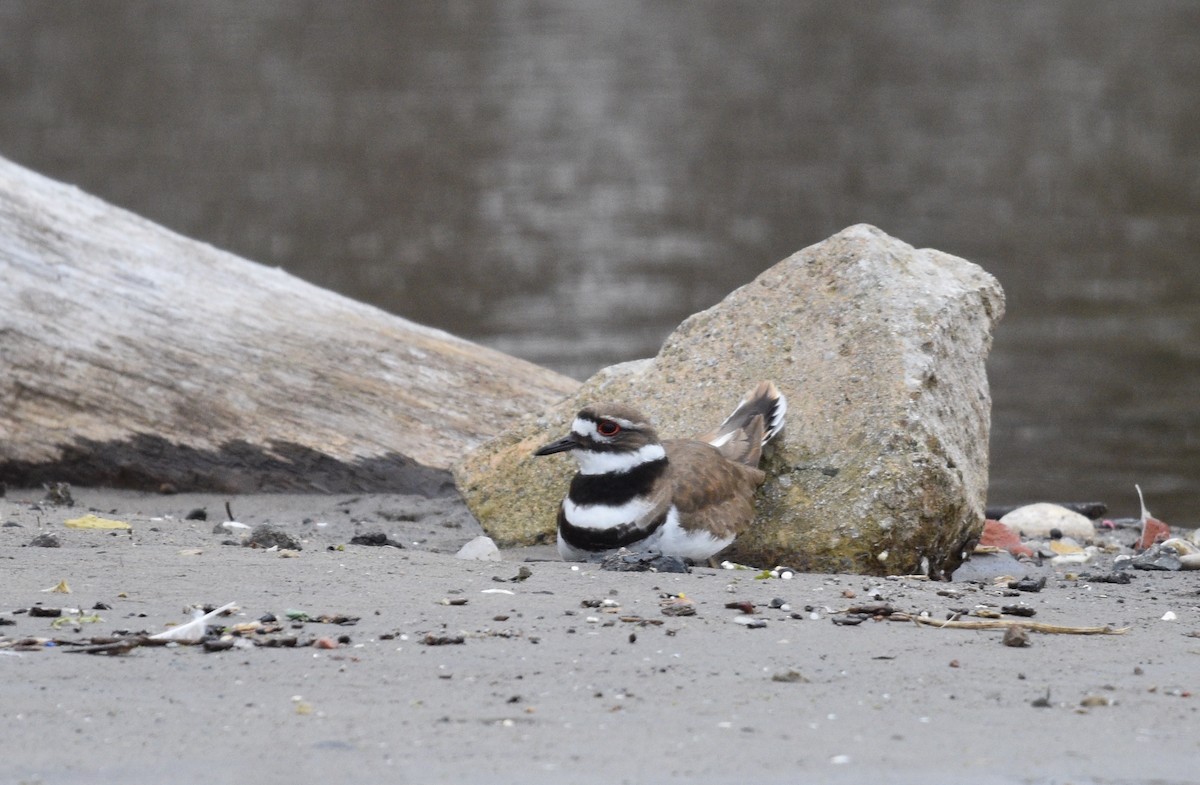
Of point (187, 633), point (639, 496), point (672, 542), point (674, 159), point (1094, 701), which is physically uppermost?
point (674, 159)

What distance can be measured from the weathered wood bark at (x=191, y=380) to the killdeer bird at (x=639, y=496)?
7.45 ft

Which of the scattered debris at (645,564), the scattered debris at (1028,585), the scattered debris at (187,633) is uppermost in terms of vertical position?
the scattered debris at (1028,585)

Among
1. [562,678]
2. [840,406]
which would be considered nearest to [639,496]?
[840,406]

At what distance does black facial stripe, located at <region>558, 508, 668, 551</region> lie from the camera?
666 cm

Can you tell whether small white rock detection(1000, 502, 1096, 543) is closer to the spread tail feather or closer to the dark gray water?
the dark gray water

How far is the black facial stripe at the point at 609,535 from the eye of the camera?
6.66 metres

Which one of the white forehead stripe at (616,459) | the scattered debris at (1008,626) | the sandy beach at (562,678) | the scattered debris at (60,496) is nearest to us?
the sandy beach at (562,678)

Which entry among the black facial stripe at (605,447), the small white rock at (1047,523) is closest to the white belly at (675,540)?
the black facial stripe at (605,447)

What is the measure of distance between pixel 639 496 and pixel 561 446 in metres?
0.41

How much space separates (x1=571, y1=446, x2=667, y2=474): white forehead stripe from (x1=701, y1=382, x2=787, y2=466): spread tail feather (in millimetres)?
445

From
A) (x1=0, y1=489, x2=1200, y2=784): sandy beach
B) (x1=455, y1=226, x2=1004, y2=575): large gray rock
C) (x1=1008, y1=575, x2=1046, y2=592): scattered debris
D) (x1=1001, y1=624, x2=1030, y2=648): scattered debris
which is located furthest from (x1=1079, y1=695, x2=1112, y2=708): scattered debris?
(x1=455, y1=226, x2=1004, y2=575): large gray rock

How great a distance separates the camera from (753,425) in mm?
7195

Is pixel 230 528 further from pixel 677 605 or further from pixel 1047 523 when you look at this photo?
pixel 1047 523

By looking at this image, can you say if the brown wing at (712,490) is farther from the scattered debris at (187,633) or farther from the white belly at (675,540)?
the scattered debris at (187,633)
